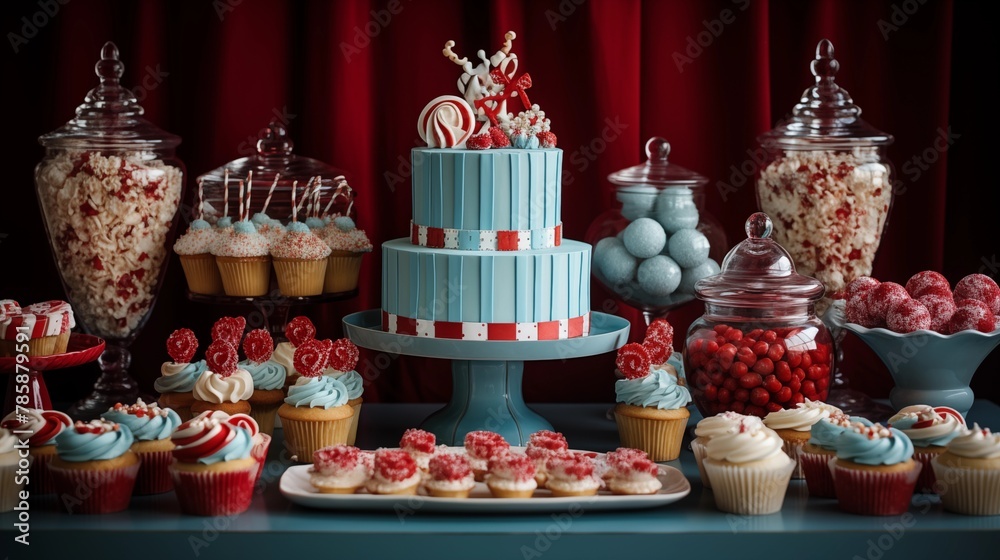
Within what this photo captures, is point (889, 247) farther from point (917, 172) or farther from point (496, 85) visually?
point (496, 85)

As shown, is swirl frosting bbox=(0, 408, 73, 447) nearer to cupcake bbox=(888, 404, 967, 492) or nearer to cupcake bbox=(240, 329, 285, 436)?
cupcake bbox=(240, 329, 285, 436)

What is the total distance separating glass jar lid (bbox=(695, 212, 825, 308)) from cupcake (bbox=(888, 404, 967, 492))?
298mm

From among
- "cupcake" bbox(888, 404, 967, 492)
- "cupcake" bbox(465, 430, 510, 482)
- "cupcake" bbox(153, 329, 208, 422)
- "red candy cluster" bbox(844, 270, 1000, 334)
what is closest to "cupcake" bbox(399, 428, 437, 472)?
"cupcake" bbox(465, 430, 510, 482)

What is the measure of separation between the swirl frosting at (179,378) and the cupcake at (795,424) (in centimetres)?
107

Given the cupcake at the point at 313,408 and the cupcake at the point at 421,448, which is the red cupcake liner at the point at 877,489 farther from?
the cupcake at the point at 313,408

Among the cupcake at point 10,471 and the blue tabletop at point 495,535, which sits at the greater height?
the cupcake at point 10,471

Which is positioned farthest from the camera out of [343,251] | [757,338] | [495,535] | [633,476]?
[343,251]

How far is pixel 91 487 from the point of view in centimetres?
161

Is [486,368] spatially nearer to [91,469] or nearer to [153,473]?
[153,473]

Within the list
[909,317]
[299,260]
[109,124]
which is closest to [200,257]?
[299,260]

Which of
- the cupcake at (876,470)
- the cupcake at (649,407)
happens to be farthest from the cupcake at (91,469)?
the cupcake at (876,470)

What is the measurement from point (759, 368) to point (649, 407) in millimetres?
218

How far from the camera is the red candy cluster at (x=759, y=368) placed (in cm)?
188

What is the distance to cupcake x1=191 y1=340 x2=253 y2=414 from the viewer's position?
1968 mm
